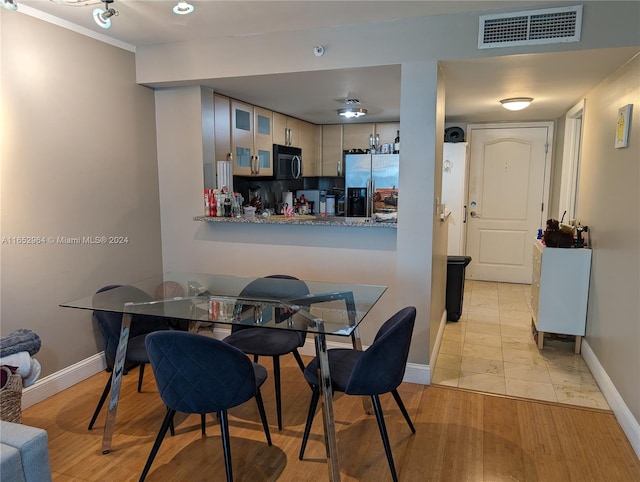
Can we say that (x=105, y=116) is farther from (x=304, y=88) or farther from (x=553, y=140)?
(x=553, y=140)

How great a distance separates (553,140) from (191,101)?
4.34 m

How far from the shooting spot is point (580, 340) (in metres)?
3.56

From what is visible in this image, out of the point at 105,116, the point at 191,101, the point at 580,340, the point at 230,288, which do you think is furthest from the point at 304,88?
the point at 580,340

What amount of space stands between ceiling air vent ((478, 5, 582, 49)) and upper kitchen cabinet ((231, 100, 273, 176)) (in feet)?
7.22

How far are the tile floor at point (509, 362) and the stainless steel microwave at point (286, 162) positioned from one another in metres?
2.32

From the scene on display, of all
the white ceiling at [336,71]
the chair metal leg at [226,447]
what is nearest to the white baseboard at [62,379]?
the chair metal leg at [226,447]

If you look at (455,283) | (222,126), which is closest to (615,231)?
(455,283)

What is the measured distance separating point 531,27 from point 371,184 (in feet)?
9.57

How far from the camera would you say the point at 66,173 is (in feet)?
9.59

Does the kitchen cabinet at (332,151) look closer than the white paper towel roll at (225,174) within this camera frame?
No

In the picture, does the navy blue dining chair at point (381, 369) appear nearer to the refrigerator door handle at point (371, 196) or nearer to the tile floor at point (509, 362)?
the tile floor at point (509, 362)

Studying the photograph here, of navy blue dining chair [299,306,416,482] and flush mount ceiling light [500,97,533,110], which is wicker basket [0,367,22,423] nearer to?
navy blue dining chair [299,306,416,482]

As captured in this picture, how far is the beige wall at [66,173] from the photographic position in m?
2.62

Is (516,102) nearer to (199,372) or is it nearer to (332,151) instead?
(332,151)
